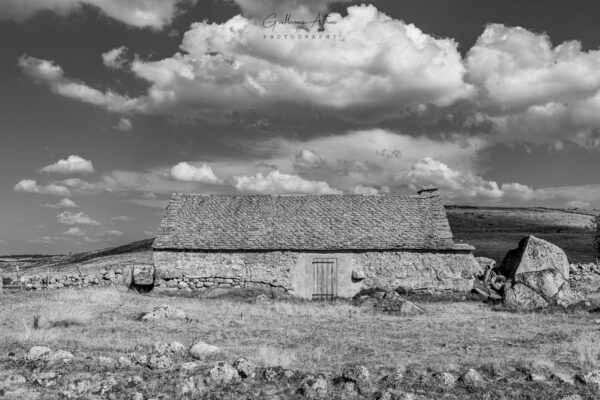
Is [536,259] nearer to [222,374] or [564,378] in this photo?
[564,378]

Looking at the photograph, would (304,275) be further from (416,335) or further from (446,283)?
(416,335)

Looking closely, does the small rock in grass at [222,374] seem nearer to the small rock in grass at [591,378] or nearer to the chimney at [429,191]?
the small rock in grass at [591,378]

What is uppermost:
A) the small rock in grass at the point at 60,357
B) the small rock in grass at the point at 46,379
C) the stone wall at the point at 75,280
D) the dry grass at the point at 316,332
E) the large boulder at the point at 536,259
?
the large boulder at the point at 536,259

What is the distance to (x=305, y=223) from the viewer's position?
27.0m

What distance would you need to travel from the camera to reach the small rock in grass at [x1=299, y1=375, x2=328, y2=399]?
865cm

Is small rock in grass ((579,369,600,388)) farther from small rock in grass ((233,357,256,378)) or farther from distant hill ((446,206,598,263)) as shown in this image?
distant hill ((446,206,598,263))

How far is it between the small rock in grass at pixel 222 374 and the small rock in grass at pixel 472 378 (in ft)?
13.1

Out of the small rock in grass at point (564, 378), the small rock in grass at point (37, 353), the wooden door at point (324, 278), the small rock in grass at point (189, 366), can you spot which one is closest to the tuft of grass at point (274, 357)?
the small rock in grass at point (189, 366)

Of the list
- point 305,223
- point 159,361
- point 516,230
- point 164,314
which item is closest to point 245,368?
point 159,361

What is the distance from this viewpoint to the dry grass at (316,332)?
11383 mm

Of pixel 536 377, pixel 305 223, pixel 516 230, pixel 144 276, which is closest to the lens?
pixel 536 377

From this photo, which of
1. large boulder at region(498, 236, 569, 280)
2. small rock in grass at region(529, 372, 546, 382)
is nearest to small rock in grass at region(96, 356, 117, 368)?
small rock in grass at region(529, 372, 546, 382)

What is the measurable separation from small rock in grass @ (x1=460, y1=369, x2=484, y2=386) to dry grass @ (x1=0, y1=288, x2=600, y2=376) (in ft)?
2.65

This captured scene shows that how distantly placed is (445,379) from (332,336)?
562 cm
